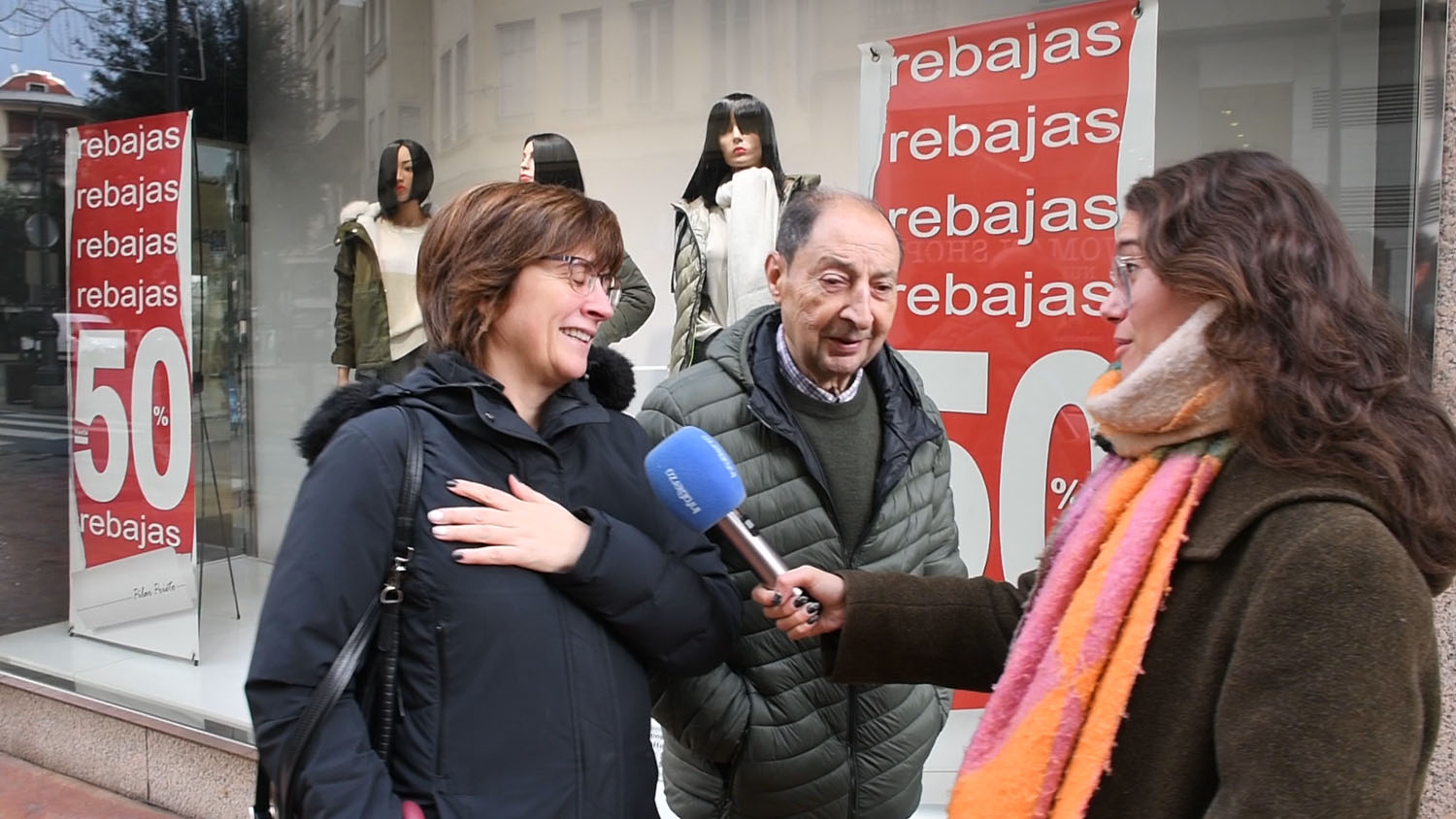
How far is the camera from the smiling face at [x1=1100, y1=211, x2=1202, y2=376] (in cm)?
122

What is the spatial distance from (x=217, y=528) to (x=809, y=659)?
3.55m

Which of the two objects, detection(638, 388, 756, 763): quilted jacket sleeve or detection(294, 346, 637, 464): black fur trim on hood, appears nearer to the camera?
detection(294, 346, 637, 464): black fur trim on hood

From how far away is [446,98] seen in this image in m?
4.60

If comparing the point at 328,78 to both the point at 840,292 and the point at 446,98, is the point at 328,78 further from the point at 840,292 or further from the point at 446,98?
the point at 840,292

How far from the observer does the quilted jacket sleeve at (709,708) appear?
1906mm

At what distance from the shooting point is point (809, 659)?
199 centimetres

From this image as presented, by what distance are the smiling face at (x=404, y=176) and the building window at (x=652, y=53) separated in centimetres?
97

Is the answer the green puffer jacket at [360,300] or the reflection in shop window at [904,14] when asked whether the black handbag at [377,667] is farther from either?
the green puffer jacket at [360,300]

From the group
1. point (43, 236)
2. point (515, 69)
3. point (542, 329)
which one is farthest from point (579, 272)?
point (43, 236)

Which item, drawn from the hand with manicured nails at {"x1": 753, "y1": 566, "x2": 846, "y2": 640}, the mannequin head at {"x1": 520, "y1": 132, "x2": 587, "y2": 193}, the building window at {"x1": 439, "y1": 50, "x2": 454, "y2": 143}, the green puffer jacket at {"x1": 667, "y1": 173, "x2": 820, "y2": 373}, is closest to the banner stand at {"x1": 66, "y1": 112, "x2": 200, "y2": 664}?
the building window at {"x1": 439, "y1": 50, "x2": 454, "y2": 143}

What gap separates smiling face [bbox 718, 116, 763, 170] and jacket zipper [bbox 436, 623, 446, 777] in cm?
256

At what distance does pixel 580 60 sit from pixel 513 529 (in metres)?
3.18

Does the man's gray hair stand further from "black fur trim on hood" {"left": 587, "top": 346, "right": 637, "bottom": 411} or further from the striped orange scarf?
the striped orange scarf

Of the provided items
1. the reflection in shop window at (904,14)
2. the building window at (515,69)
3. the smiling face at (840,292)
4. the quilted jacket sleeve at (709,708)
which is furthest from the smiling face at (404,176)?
the quilted jacket sleeve at (709,708)
